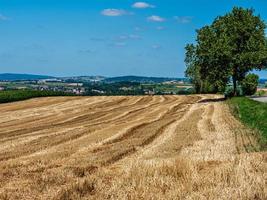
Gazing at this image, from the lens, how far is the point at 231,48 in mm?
58062

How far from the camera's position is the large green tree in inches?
2290

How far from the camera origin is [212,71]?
59.0 m

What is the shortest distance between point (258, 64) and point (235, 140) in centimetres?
4053

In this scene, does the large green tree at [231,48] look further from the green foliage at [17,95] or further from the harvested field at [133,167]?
the harvested field at [133,167]

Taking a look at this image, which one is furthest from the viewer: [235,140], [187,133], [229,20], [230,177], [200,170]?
[229,20]

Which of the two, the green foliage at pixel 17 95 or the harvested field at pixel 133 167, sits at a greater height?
the harvested field at pixel 133 167

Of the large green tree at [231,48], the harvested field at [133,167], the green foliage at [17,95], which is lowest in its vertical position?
the green foliage at [17,95]

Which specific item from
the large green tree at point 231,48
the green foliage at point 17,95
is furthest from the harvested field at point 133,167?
the green foliage at point 17,95

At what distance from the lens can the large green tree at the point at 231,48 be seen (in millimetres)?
58156

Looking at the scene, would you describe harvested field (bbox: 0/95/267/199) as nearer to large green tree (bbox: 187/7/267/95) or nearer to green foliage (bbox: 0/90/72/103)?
large green tree (bbox: 187/7/267/95)

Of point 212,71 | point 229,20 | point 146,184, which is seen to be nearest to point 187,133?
point 146,184

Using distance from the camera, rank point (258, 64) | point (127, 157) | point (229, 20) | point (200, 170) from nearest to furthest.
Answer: point (200, 170) < point (127, 157) < point (258, 64) < point (229, 20)

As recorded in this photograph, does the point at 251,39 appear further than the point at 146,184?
Yes

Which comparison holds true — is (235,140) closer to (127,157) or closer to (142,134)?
(142,134)
